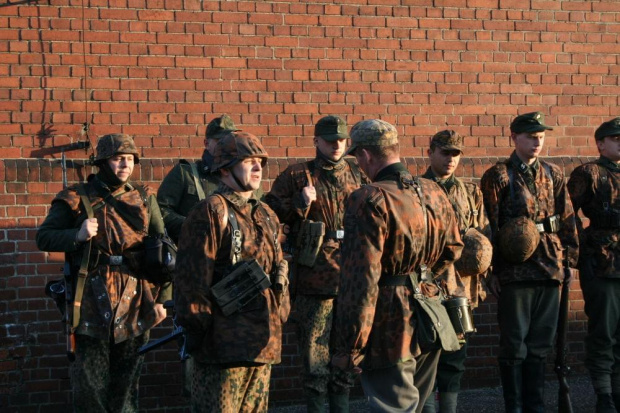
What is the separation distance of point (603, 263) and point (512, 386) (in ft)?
3.99

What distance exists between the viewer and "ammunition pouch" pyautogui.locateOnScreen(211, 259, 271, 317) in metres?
5.55

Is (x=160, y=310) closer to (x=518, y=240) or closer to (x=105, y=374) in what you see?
(x=105, y=374)

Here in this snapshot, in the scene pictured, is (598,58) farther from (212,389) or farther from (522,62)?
(212,389)

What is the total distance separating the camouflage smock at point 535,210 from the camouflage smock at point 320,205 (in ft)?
3.44

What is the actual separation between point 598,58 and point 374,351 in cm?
522

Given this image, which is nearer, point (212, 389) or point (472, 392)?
point (212, 389)

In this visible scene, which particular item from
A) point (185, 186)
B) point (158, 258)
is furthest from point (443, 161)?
point (158, 258)

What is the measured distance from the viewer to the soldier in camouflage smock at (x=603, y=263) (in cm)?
806

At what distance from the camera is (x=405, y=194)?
5527 millimetres

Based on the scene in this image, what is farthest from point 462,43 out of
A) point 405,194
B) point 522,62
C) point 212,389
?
point 212,389

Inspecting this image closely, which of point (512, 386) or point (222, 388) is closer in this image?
point (222, 388)

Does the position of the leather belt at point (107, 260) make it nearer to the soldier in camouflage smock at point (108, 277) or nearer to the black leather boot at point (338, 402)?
the soldier in camouflage smock at point (108, 277)

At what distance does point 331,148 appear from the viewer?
7762mm

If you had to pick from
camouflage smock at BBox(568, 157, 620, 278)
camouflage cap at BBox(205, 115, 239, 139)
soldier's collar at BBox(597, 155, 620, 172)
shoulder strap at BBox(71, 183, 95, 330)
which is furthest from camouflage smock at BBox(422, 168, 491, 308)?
shoulder strap at BBox(71, 183, 95, 330)
